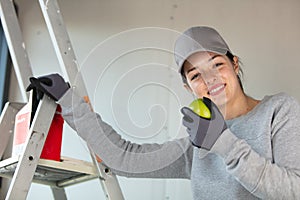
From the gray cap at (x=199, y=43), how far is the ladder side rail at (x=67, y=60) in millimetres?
303

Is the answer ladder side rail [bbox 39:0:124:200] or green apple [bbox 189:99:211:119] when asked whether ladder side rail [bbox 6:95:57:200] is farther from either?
green apple [bbox 189:99:211:119]

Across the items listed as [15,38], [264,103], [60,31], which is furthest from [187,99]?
[15,38]

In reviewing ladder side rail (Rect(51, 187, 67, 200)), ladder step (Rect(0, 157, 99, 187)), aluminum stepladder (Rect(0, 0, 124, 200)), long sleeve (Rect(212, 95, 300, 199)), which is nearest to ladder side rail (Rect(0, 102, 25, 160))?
aluminum stepladder (Rect(0, 0, 124, 200))

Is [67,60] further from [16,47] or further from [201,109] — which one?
[201,109]

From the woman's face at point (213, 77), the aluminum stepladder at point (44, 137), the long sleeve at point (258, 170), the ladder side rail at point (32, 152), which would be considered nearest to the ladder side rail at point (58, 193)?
the aluminum stepladder at point (44, 137)

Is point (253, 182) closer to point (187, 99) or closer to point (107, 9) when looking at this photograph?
point (187, 99)

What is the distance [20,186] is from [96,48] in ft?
2.68

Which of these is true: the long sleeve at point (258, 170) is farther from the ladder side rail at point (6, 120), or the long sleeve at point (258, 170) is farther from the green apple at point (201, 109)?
the ladder side rail at point (6, 120)

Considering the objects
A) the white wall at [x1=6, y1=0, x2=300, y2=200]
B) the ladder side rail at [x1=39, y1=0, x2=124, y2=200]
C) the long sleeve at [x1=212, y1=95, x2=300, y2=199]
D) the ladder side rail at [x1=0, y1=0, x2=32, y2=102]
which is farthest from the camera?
the white wall at [x1=6, y1=0, x2=300, y2=200]

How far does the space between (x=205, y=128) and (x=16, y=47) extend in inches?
26.8

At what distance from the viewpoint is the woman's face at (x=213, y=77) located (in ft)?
4.06

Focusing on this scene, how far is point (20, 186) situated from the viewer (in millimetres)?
1072

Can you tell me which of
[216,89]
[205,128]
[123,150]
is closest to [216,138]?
[205,128]

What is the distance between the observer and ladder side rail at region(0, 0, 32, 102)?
1.36 meters
